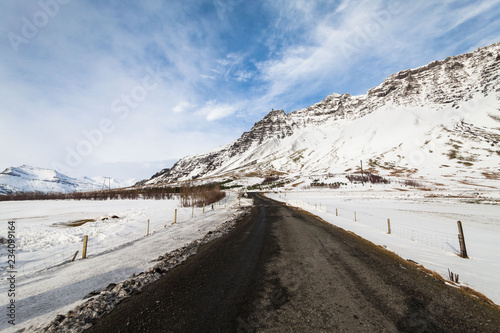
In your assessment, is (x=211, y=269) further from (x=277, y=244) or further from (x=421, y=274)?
(x=421, y=274)

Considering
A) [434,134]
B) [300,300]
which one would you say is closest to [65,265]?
[300,300]

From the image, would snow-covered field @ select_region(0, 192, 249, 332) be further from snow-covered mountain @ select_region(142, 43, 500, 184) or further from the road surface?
snow-covered mountain @ select_region(142, 43, 500, 184)

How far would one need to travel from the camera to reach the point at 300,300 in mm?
5406

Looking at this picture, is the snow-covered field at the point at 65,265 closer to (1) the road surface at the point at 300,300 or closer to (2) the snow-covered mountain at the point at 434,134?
(1) the road surface at the point at 300,300

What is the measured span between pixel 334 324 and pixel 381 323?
Answer: 1042 millimetres

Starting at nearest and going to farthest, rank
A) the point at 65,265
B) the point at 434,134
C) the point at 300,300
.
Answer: the point at 300,300 → the point at 65,265 → the point at 434,134

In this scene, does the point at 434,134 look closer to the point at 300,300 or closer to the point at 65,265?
the point at 300,300

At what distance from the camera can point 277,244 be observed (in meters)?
11.2

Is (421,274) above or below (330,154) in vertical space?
below

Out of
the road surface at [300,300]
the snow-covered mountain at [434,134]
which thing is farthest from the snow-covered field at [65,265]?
the snow-covered mountain at [434,134]

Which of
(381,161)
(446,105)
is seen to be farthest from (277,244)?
(446,105)

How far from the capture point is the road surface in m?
4.41

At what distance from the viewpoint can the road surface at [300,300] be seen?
4.41m

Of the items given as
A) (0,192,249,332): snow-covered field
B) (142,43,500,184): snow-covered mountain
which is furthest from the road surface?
(142,43,500,184): snow-covered mountain
